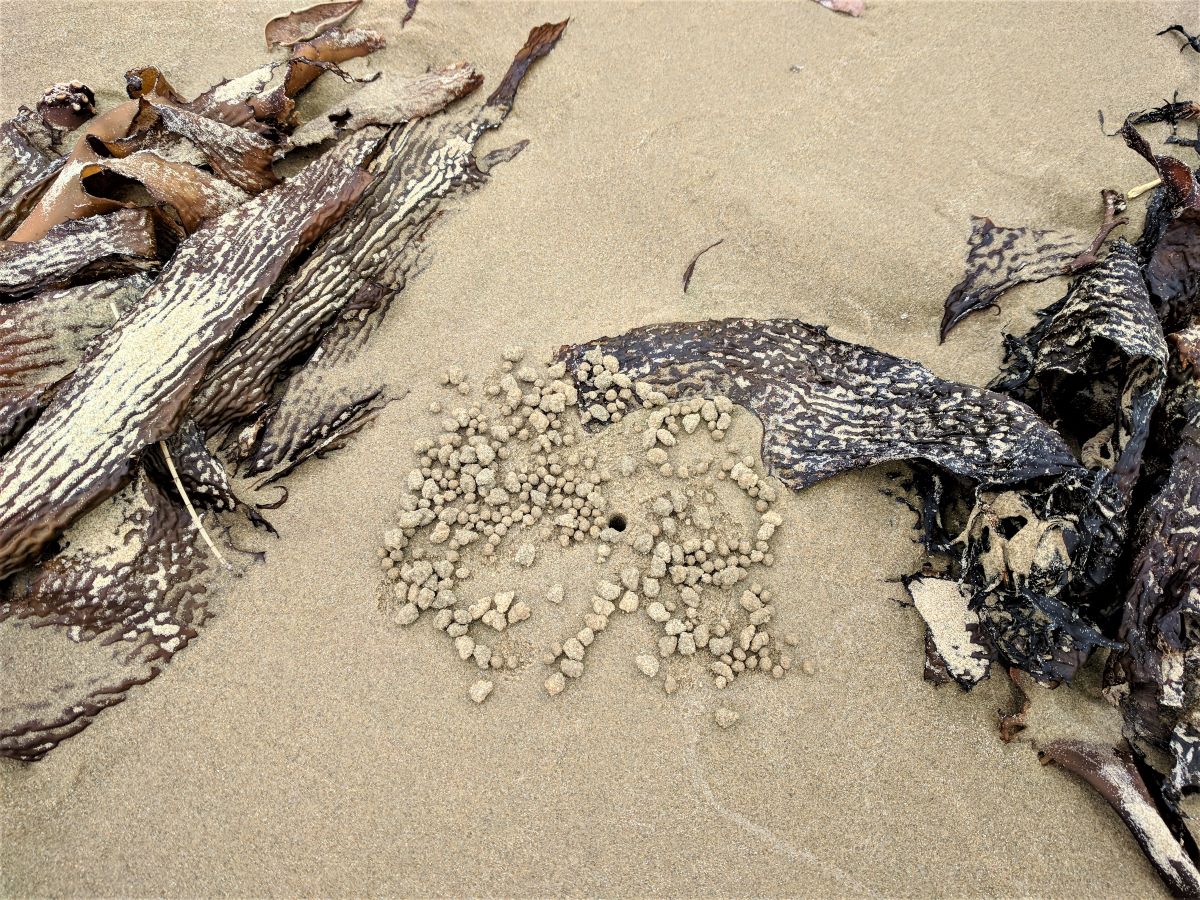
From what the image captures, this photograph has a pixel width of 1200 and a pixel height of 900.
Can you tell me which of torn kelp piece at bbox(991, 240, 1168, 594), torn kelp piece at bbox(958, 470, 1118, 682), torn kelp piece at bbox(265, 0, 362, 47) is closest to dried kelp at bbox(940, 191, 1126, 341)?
torn kelp piece at bbox(991, 240, 1168, 594)

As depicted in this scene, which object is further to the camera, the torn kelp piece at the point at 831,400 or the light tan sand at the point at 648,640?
Result: the torn kelp piece at the point at 831,400

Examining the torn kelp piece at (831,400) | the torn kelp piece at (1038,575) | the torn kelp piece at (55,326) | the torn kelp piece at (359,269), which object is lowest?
the torn kelp piece at (1038,575)

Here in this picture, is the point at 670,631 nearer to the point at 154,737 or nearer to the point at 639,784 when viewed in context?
the point at 639,784

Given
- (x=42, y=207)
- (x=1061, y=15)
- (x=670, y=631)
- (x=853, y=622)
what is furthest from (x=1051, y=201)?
(x=42, y=207)

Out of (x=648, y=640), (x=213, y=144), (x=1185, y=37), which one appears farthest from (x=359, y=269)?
(x=1185, y=37)

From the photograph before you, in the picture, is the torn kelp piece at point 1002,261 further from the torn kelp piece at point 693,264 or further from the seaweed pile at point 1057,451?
the torn kelp piece at point 693,264

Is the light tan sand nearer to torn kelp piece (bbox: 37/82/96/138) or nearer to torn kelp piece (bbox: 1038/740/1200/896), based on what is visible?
torn kelp piece (bbox: 1038/740/1200/896)

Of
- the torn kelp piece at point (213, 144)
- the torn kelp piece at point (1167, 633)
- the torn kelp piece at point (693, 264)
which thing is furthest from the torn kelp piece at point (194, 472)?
the torn kelp piece at point (1167, 633)
